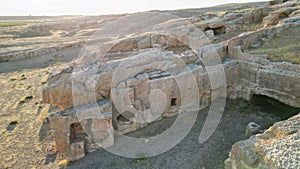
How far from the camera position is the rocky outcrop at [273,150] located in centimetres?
388

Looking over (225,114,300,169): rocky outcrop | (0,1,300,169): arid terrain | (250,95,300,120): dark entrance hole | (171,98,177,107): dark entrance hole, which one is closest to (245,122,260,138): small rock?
(0,1,300,169): arid terrain

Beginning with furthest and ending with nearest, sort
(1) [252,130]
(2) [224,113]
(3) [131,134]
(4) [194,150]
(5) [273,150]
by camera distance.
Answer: (2) [224,113], (3) [131,134], (1) [252,130], (4) [194,150], (5) [273,150]

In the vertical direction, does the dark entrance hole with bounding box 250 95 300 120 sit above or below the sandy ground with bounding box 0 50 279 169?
above

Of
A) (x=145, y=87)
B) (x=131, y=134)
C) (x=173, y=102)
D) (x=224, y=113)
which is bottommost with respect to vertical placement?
(x=131, y=134)

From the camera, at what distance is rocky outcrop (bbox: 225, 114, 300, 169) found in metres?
3.88

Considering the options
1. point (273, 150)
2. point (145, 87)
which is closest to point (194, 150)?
point (145, 87)

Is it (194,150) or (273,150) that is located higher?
(273,150)

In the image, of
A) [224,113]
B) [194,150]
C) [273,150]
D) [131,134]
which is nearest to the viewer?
[273,150]

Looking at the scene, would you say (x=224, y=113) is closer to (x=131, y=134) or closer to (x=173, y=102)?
(x=173, y=102)

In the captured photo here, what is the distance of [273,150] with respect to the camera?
13.6 feet

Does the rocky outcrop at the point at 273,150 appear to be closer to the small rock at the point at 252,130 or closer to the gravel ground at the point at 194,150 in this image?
the gravel ground at the point at 194,150

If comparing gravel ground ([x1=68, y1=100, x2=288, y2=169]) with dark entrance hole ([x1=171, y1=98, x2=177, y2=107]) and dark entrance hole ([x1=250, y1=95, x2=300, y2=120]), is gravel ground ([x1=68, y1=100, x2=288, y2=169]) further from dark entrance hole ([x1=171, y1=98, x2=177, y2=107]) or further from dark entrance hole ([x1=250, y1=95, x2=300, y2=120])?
dark entrance hole ([x1=171, y1=98, x2=177, y2=107])

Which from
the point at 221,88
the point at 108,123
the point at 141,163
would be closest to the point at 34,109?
the point at 108,123

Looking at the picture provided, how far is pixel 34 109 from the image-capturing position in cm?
1375
